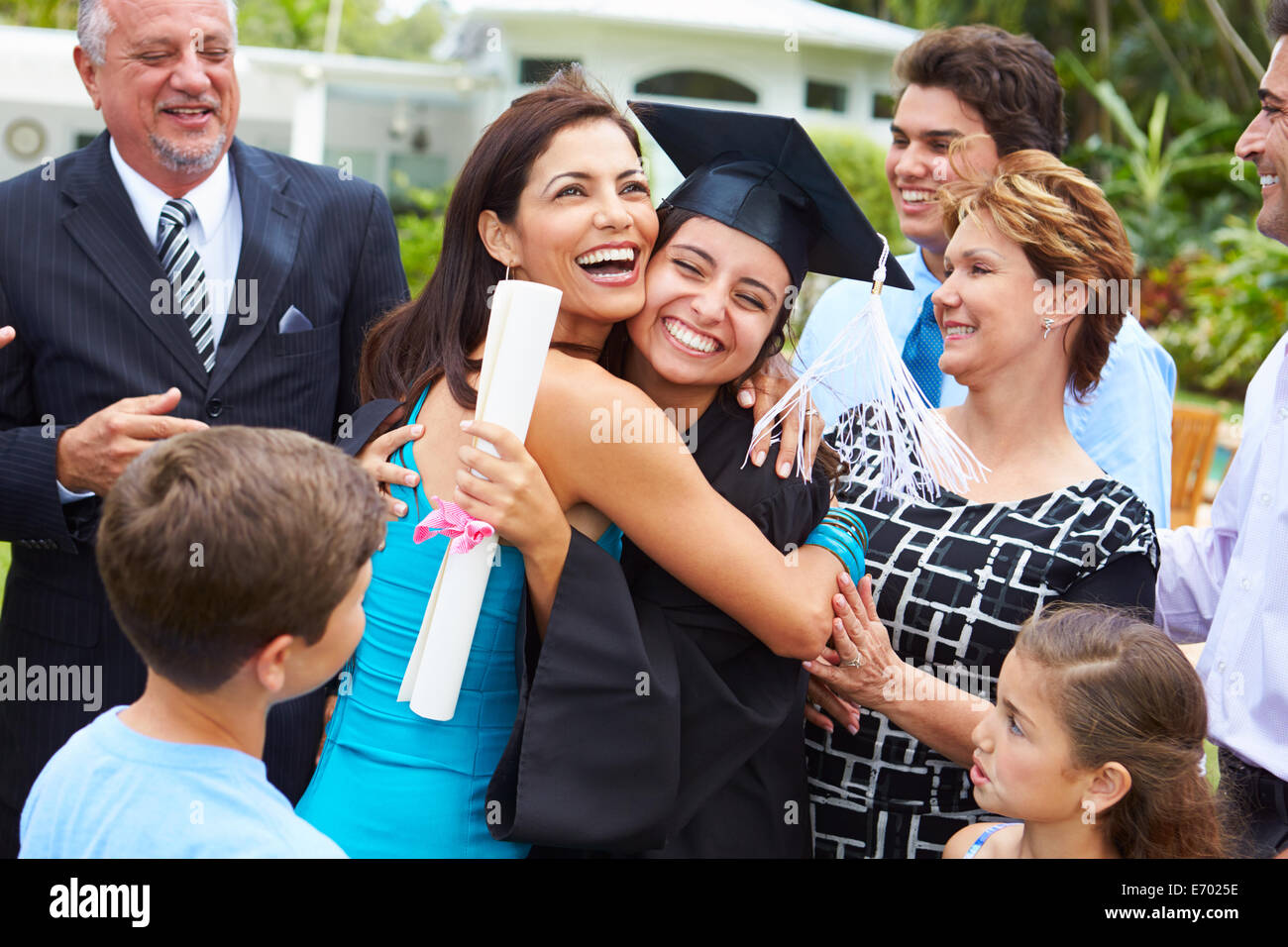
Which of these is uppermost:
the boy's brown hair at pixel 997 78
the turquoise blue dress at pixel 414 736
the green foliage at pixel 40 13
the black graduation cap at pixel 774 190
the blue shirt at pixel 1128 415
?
the boy's brown hair at pixel 997 78

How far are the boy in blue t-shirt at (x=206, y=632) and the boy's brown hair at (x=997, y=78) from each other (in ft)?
9.59

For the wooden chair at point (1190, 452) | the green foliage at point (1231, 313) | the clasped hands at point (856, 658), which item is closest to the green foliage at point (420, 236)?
the wooden chair at point (1190, 452)

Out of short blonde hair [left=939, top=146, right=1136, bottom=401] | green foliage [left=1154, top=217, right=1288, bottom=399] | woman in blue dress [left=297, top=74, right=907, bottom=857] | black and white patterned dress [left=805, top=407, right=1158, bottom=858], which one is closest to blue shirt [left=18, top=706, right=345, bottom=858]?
woman in blue dress [left=297, top=74, right=907, bottom=857]

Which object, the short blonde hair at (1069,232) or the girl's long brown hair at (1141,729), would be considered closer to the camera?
the girl's long brown hair at (1141,729)

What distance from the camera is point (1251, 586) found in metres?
2.69

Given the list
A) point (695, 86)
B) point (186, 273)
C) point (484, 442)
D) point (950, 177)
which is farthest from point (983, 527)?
point (695, 86)

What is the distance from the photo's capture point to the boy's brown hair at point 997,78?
4.01 m

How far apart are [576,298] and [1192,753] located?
149 centimetres

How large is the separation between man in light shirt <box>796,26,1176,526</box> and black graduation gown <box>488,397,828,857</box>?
136 centimetres

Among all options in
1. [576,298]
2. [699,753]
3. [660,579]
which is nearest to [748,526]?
[660,579]

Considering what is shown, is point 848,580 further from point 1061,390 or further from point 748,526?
point 1061,390

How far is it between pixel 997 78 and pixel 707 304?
2.04 metres

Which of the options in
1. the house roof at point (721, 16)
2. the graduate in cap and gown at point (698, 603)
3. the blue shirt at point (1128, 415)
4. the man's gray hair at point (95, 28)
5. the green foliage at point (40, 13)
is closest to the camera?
the graduate in cap and gown at point (698, 603)

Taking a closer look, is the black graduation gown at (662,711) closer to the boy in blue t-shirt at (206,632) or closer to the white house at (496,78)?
the boy in blue t-shirt at (206,632)
